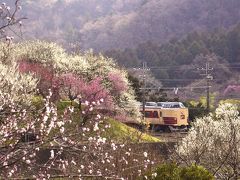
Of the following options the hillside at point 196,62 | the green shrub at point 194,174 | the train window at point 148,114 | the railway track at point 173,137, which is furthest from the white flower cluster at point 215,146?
the hillside at point 196,62

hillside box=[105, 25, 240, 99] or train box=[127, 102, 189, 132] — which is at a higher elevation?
hillside box=[105, 25, 240, 99]

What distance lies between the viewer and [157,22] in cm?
9662

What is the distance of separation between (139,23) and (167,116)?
200 feet

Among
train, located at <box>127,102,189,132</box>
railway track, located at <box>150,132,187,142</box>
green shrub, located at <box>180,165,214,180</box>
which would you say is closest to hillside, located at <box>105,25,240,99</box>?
train, located at <box>127,102,189,132</box>

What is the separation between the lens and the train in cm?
3956

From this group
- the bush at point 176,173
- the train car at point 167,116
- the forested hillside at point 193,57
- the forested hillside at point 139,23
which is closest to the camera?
the bush at point 176,173

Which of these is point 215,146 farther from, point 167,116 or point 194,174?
point 167,116

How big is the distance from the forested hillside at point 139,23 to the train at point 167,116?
48822mm

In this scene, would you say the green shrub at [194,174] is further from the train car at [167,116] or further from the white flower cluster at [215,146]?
the train car at [167,116]

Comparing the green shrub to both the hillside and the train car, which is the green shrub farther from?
the hillside

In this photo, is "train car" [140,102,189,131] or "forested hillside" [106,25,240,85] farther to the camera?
"forested hillside" [106,25,240,85]

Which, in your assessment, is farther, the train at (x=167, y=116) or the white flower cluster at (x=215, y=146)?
the train at (x=167, y=116)

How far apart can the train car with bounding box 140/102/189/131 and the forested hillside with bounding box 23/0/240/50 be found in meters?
48.9

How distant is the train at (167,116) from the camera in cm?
3956
